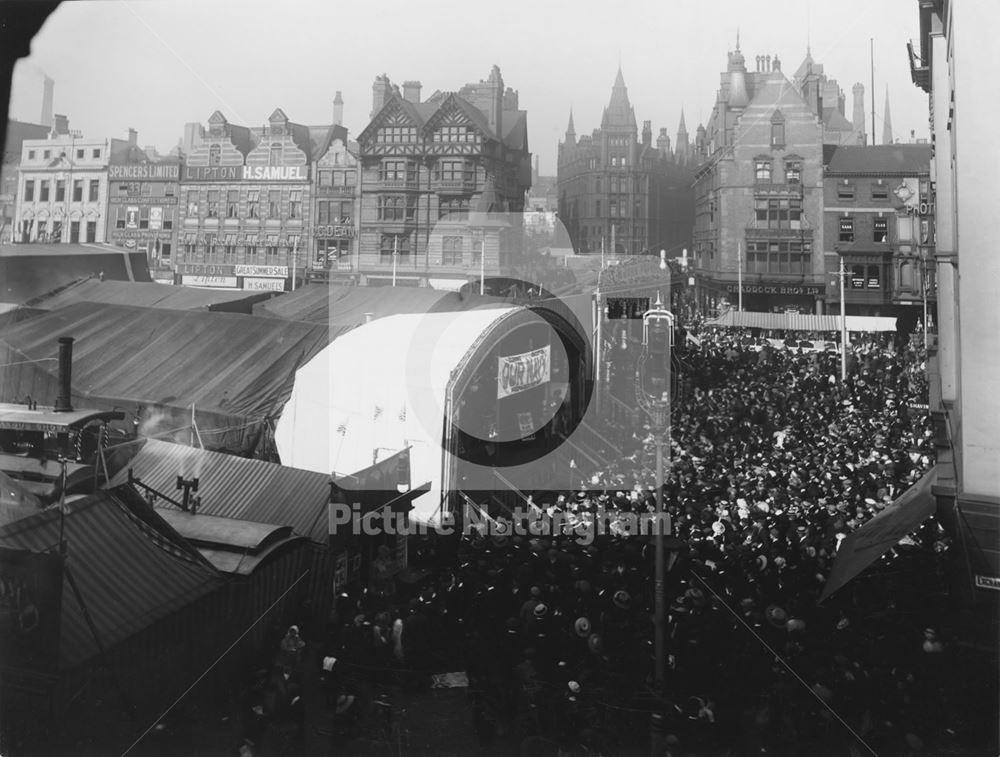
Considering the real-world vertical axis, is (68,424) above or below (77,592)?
above

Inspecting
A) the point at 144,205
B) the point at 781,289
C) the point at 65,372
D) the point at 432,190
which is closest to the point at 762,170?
the point at 781,289

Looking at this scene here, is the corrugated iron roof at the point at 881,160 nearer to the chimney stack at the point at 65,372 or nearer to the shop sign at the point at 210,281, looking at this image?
the shop sign at the point at 210,281

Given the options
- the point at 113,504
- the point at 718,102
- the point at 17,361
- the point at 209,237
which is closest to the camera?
the point at 113,504

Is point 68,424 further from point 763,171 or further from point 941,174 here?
point 763,171

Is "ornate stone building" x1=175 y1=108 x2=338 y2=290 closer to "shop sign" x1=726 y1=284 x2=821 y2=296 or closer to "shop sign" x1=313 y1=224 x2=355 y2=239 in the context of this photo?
"shop sign" x1=313 y1=224 x2=355 y2=239

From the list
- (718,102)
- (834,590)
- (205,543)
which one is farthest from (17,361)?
(718,102)

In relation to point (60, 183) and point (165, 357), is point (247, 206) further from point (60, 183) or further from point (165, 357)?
point (165, 357)

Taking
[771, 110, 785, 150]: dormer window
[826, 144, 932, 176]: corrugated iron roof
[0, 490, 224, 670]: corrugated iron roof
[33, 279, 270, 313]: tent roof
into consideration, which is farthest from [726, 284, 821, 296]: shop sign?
→ [0, 490, 224, 670]: corrugated iron roof
